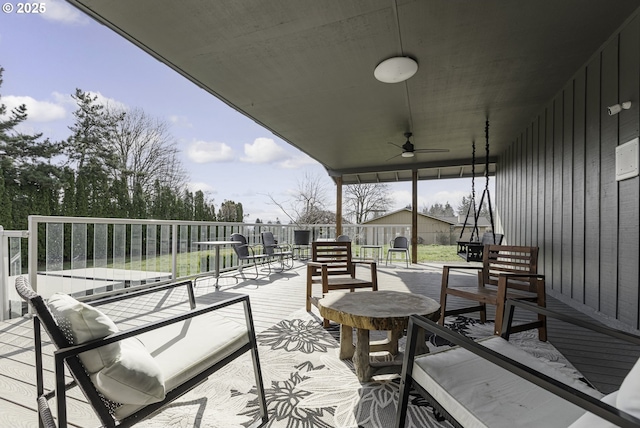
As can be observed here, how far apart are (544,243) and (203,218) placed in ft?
39.5

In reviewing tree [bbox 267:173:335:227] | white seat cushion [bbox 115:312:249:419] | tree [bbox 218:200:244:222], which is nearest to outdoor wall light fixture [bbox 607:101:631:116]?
white seat cushion [bbox 115:312:249:419]

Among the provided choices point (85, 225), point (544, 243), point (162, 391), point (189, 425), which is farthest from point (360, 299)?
point (544, 243)

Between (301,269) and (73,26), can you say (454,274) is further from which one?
(73,26)

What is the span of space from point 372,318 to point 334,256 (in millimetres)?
1790

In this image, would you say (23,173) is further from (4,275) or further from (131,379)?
(131,379)

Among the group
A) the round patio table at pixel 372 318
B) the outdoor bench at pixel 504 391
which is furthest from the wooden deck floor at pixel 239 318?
the outdoor bench at pixel 504 391

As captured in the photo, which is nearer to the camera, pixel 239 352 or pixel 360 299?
pixel 239 352

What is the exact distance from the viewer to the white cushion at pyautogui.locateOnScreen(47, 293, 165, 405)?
100 cm

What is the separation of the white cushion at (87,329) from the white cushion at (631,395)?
A: 1.45 m

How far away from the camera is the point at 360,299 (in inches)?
86.9

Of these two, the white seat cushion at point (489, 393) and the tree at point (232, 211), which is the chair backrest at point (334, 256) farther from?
the tree at point (232, 211)

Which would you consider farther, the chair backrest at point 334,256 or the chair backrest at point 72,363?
the chair backrest at point 334,256

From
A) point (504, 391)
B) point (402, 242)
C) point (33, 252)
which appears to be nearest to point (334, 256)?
point (504, 391)

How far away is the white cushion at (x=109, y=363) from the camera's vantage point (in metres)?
1.00
